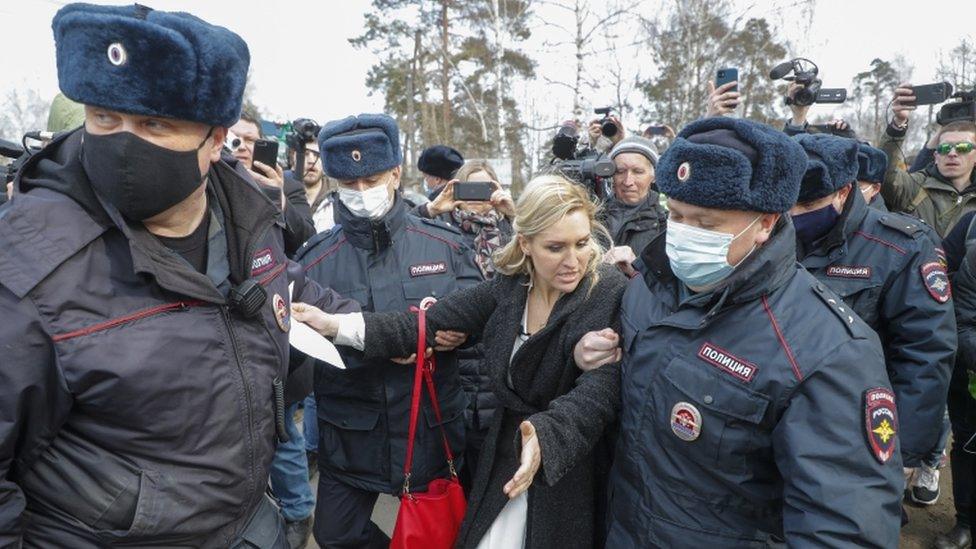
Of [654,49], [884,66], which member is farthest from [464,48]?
[884,66]

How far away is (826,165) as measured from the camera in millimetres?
2529

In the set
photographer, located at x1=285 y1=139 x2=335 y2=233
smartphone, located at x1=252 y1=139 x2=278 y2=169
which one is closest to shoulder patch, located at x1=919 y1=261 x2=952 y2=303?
smartphone, located at x1=252 y1=139 x2=278 y2=169

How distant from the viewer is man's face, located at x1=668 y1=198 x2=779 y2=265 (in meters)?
1.63

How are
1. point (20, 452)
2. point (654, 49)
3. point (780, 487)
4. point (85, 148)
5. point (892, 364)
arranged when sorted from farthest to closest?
point (654, 49) → point (892, 364) → point (780, 487) → point (85, 148) → point (20, 452)

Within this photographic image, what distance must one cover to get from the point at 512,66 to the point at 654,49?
16.7 ft

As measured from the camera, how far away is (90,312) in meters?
1.32

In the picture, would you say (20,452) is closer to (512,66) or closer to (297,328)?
(297,328)

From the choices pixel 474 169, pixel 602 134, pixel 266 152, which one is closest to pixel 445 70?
pixel 602 134

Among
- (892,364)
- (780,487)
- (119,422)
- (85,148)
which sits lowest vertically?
(892,364)

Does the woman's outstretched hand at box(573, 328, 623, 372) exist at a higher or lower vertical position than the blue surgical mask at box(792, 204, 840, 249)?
lower

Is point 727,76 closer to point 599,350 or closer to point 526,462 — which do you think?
point 599,350

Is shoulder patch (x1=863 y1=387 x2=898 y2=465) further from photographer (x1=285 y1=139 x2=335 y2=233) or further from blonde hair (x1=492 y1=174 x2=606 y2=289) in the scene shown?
photographer (x1=285 y1=139 x2=335 y2=233)

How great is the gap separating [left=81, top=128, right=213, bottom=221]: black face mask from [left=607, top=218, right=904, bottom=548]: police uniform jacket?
55.4 inches

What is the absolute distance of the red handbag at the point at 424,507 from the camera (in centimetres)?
233
